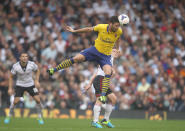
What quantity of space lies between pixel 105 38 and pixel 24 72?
11.1ft

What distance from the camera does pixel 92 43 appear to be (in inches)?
780

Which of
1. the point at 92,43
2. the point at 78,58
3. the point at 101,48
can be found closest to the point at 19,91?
the point at 78,58

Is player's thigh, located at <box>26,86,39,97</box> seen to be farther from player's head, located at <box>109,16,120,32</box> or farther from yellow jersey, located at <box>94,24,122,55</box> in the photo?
player's head, located at <box>109,16,120,32</box>

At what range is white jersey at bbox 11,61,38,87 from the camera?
1308 cm

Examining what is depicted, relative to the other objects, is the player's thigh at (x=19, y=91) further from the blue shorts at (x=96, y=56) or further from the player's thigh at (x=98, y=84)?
the blue shorts at (x=96, y=56)

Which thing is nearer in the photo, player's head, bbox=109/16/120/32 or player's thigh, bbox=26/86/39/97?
player's head, bbox=109/16/120/32

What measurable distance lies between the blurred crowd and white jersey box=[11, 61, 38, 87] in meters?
4.77

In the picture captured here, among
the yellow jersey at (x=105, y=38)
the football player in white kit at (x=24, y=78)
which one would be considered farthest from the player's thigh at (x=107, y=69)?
the football player in white kit at (x=24, y=78)

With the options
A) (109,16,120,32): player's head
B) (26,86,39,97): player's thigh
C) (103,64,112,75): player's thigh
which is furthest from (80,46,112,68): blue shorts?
(26,86,39,97): player's thigh

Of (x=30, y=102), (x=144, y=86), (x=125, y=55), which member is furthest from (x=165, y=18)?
(x=30, y=102)

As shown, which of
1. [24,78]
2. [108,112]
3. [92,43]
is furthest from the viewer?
[92,43]

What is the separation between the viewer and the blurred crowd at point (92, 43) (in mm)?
18688

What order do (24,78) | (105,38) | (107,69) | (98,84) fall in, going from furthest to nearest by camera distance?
(24,78) → (98,84) → (105,38) → (107,69)

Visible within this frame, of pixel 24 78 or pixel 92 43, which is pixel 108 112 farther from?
pixel 92 43
